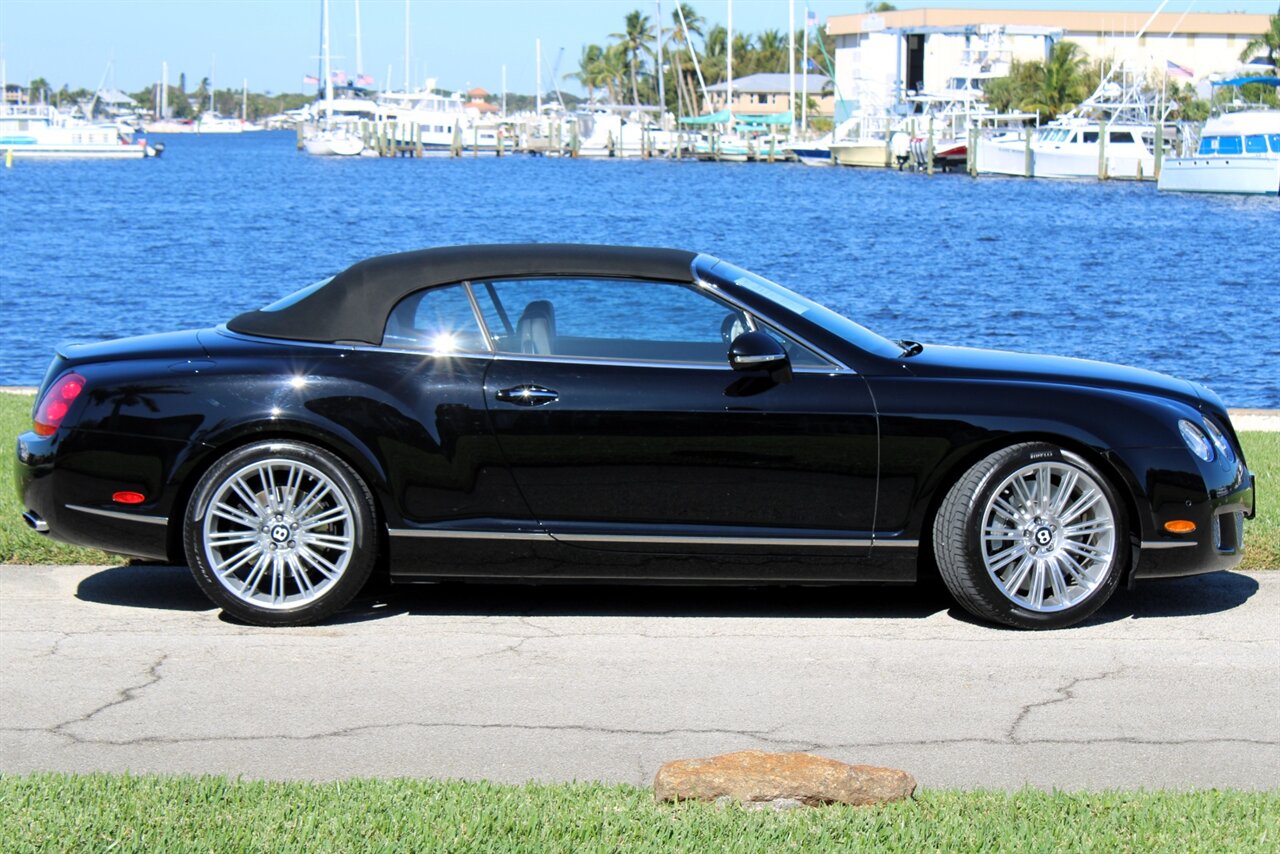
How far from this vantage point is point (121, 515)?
248 inches

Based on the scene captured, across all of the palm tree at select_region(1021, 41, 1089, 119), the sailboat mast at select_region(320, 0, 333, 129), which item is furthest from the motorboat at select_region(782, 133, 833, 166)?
the sailboat mast at select_region(320, 0, 333, 129)

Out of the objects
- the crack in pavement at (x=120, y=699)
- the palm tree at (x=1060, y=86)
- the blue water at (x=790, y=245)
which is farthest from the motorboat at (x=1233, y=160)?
the crack in pavement at (x=120, y=699)

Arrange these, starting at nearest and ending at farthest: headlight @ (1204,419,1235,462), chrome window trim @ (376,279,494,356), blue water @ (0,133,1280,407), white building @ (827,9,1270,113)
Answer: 1. chrome window trim @ (376,279,494,356)
2. headlight @ (1204,419,1235,462)
3. blue water @ (0,133,1280,407)
4. white building @ (827,9,1270,113)

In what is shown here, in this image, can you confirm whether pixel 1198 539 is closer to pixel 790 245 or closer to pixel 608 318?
pixel 608 318

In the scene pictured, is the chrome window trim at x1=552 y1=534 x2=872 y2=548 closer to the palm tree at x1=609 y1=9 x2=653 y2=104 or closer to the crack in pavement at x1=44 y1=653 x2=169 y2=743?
the crack in pavement at x1=44 y1=653 x2=169 y2=743

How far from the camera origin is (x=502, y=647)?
6055 mm

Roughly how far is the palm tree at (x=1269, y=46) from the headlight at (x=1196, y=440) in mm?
92301

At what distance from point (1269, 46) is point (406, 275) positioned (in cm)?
9577

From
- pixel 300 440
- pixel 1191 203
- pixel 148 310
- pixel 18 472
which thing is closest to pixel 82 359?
pixel 18 472

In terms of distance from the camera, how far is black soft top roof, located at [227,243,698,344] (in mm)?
6406

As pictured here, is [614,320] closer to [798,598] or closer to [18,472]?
[798,598]

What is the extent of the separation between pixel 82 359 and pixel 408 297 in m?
1.35

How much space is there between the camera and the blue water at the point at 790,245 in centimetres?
2658

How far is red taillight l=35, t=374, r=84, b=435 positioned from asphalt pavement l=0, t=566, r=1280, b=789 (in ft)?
2.53
